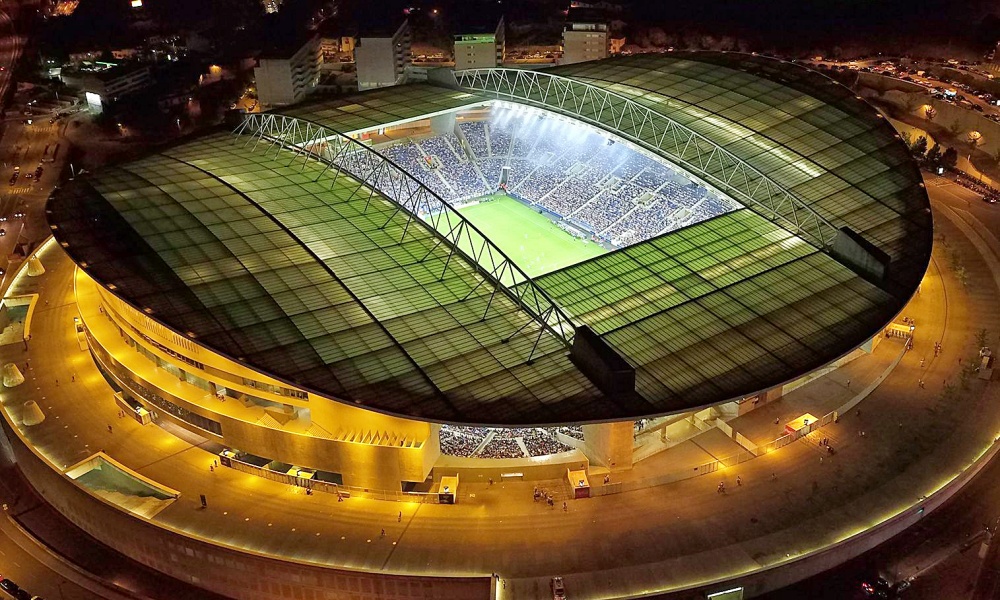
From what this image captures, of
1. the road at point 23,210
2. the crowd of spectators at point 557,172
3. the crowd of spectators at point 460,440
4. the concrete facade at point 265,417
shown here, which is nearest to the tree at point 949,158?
the crowd of spectators at point 557,172

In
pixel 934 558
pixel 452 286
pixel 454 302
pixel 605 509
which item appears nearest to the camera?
pixel 934 558

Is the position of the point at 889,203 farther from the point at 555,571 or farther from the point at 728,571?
the point at 555,571

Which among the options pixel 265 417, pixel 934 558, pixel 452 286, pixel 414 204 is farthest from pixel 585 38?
pixel 934 558

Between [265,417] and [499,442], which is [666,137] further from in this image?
[265,417]

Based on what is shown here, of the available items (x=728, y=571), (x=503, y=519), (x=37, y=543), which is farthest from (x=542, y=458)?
(x=37, y=543)

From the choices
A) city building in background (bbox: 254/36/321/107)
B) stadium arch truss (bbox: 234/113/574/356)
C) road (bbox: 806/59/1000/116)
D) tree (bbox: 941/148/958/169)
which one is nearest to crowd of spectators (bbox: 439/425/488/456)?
stadium arch truss (bbox: 234/113/574/356)

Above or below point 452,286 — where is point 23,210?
below

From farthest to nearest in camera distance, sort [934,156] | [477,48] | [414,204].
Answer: [477,48]
[934,156]
[414,204]
